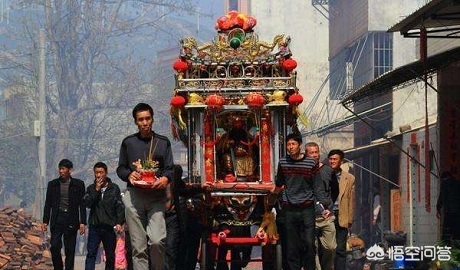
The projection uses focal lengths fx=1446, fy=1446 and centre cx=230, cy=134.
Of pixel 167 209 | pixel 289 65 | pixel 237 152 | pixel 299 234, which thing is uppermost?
pixel 289 65

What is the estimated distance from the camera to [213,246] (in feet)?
55.4

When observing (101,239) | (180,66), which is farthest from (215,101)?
(101,239)

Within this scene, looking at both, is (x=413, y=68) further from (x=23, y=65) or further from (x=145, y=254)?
(x=23, y=65)

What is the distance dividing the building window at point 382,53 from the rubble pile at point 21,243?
57.9 feet

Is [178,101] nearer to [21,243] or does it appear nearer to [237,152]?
[237,152]

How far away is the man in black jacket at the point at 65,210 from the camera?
19344 millimetres

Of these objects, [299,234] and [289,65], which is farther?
[289,65]

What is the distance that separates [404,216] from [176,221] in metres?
17.2

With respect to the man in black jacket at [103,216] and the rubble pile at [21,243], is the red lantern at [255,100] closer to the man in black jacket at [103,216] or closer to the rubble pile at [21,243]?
the man in black jacket at [103,216]

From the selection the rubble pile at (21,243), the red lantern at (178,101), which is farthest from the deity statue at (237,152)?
the rubble pile at (21,243)

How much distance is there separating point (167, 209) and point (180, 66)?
12.3 feet

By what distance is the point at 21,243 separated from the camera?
36.3 meters

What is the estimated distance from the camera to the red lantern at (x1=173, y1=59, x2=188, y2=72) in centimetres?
1758

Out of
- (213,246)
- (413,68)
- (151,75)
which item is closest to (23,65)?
(151,75)
